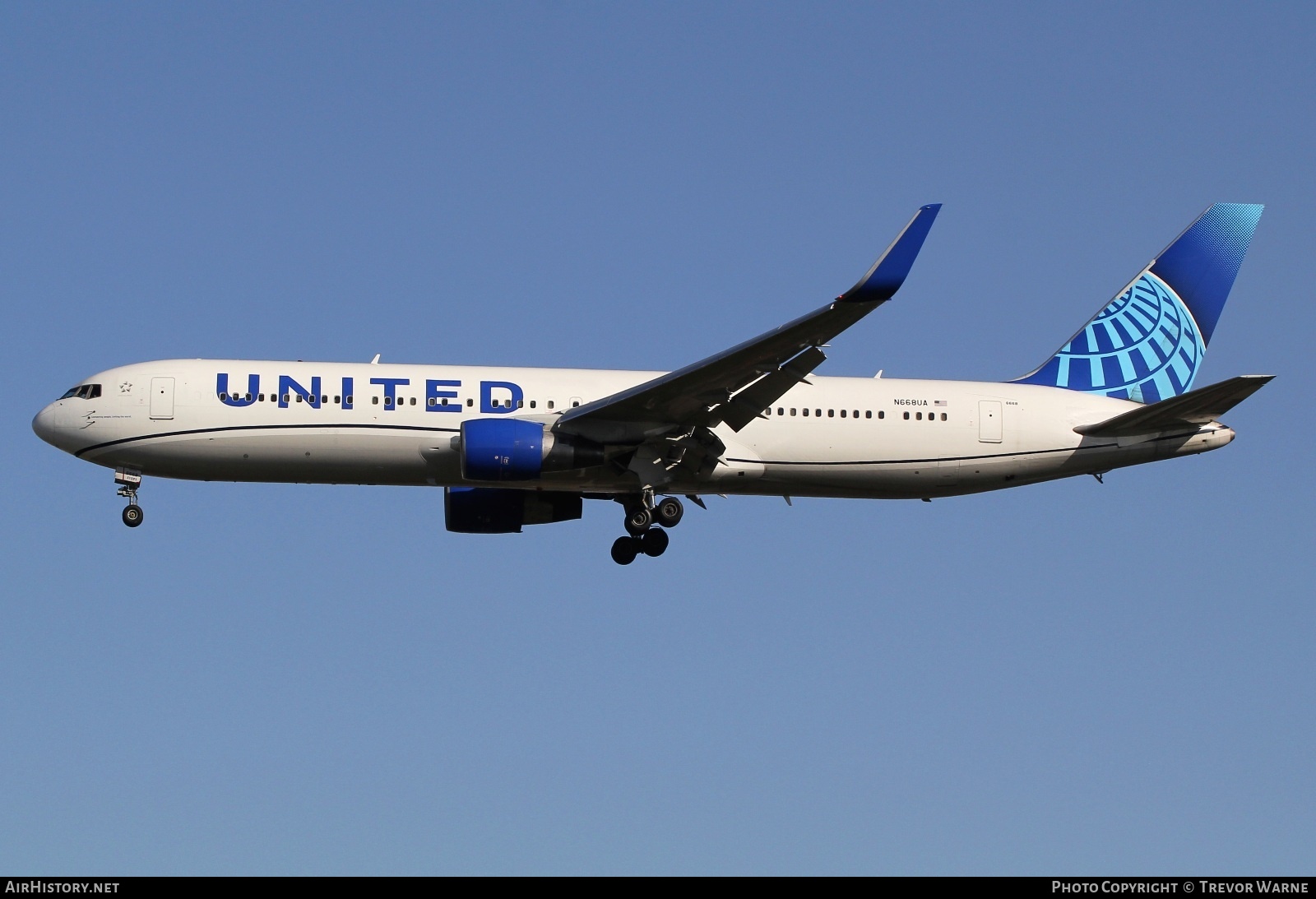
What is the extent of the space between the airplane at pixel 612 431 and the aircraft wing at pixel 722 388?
0.17 feet

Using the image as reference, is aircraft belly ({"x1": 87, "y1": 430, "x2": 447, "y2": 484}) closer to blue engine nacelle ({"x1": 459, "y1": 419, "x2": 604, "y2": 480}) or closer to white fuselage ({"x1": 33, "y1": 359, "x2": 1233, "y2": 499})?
white fuselage ({"x1": 33, "y1": 359, "x2": 1233, "y2": 499})

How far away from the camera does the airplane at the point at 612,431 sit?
1335 inches

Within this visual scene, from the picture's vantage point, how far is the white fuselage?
34438 millimetres

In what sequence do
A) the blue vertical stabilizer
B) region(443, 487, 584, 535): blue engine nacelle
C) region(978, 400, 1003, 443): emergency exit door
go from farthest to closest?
the blue vertical stabilizer, region(443, 487, 584, 535): blue engine nacelle, region(978, 400, 1003, 443): emergency exit door

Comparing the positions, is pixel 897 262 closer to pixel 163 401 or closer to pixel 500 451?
pixel 500 451

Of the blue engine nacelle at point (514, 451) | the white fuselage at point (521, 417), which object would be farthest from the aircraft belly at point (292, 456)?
the blue engine nacelle at point (514, 451)

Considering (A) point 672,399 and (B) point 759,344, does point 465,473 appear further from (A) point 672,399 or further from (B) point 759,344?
(B) point 759,344

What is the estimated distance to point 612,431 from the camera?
34219mm

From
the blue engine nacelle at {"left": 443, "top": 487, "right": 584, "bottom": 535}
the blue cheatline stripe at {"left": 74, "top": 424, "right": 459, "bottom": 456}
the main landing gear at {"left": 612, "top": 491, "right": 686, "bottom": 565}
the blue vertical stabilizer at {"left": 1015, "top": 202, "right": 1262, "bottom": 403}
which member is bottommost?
the main landing gear at {"left": 612, "top": 491, "right": 686, "bottom": 565}

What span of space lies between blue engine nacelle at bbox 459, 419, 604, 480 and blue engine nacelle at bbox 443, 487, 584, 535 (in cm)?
401

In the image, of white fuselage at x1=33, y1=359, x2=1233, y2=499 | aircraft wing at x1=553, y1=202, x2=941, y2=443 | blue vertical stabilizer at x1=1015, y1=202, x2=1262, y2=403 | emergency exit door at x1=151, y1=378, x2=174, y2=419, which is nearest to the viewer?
aircraft wing at x1=553, y1=202, x2=941, y2=443

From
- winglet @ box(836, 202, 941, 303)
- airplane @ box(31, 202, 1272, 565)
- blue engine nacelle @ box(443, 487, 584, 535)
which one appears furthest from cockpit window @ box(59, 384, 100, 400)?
winglet @ box(836, 202, 941, 303)

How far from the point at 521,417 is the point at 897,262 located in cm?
1044

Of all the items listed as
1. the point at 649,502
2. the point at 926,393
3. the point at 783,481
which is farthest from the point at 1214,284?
the point at 649,502
